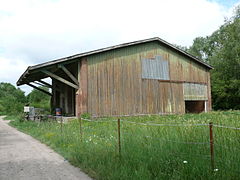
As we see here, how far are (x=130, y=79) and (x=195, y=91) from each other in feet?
20.3

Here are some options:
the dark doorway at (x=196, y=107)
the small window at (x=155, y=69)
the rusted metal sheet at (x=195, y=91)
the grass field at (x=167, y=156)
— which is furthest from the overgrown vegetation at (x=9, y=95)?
the grass field at (x=167, y=156)

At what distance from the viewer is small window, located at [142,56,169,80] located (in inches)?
627

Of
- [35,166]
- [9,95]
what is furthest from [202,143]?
[9,95]

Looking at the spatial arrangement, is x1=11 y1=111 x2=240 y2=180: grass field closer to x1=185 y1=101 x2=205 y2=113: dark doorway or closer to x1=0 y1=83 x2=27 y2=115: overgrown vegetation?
x1=185 y1=101 x2=205 y2=113: dark doorway

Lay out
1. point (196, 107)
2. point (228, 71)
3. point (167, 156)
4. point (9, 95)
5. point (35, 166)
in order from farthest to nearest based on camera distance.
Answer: point (9, 95) < point (228, 71) < point (196, 107) < point (35, 166) < point (167, 156)

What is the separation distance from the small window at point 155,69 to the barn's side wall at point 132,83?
294 mm

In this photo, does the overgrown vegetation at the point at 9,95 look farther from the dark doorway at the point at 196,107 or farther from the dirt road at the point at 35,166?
the dirt road at the point at 35,166

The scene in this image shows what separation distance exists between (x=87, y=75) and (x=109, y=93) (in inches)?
71.6

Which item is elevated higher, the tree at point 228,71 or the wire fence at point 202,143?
the tree at point 228,71

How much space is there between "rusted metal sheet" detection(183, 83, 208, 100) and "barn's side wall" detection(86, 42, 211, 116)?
41 centimetres

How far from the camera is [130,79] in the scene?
1523 centimetres

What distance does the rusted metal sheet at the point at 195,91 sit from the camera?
1767 centimetres

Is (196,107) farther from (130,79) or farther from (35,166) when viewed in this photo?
(35,166)

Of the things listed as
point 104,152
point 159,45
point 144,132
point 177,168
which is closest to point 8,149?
point 104,152
